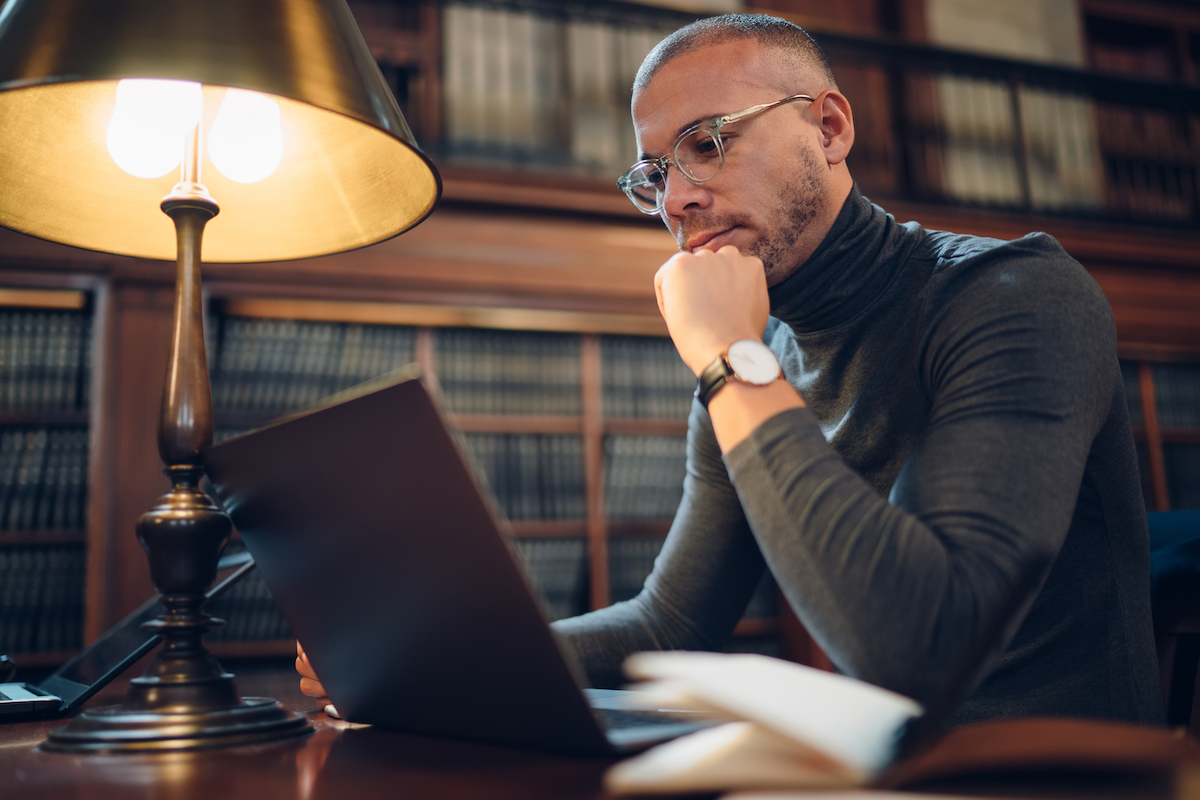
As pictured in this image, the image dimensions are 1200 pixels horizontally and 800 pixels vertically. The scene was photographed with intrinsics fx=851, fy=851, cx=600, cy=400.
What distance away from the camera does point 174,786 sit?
0.50 meters

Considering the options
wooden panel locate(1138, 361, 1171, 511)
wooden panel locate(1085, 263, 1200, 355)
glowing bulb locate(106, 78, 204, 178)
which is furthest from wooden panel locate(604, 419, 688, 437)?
glowing bulb locate(106, 78, 204, 178)

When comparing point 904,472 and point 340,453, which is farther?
point 904,472

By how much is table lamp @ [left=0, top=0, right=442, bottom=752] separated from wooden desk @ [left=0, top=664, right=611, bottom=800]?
42 millimetres

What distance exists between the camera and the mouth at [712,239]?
114cm

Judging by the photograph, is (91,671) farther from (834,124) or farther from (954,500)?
(834,124)

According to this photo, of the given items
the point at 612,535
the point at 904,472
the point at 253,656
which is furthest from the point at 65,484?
the point at 904,472

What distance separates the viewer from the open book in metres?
0.38

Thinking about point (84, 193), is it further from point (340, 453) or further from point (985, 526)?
point (985, 526)

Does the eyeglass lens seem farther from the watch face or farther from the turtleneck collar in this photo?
the watch face

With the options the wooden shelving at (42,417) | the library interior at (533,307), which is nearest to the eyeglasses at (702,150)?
the library interior at (533,307)

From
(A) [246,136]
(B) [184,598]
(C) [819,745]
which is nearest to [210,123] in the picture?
(A) [246,136]

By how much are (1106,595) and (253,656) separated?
262 centimetres

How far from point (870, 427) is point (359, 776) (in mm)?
717

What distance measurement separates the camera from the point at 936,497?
2.39 ft
